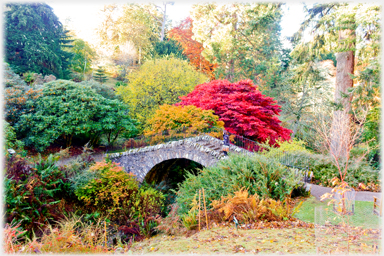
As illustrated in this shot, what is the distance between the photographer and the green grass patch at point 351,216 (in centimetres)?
457

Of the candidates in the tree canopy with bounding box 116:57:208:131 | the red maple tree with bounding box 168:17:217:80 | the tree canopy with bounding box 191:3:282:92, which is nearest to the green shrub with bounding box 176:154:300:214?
the tree canopy with bounding box 116:57:208:131

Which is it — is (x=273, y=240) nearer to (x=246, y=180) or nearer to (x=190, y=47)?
(x=246, y=180)

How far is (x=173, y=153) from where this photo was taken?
10.9 m

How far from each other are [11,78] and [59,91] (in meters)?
3.14

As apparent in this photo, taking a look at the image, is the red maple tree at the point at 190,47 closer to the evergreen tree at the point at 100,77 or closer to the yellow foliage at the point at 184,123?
the evergreen tree at the point at 100,77

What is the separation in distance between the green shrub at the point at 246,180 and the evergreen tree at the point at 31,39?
18.2 m

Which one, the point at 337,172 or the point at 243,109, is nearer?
the point at 337,172

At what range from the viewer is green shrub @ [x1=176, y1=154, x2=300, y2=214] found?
21.9 feet

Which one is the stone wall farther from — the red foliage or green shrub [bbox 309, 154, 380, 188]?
green shrub [bbox 309, 154, 380, 188]

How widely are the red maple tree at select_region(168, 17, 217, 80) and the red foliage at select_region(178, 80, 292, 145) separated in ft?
46.7

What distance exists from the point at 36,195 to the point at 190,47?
25.4 meters

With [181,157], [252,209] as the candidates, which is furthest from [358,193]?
[181,157]

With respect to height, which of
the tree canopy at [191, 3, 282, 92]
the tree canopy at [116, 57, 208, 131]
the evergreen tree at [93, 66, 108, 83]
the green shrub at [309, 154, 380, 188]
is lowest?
the green shrub at [309, 154, 380, 188]

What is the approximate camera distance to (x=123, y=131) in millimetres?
15828
